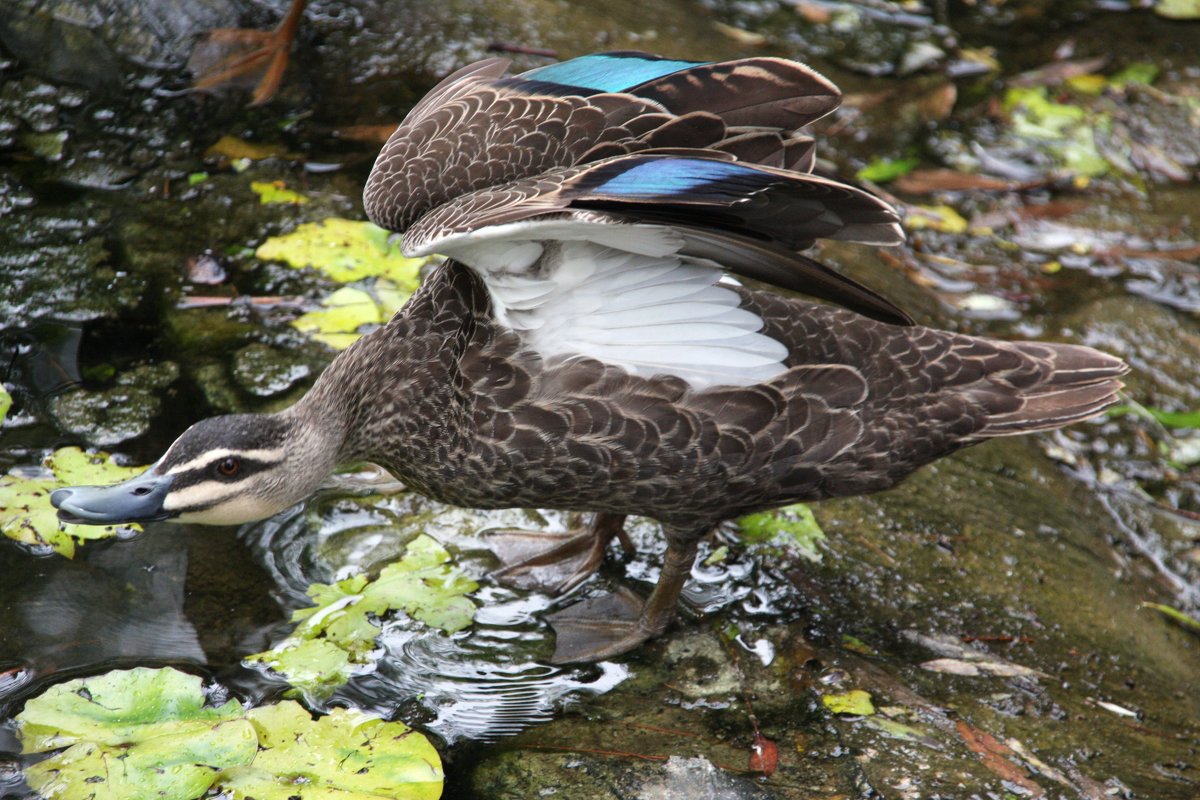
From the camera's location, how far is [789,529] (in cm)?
414

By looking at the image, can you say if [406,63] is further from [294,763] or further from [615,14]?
[294,763]

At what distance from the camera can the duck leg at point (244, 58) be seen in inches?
223

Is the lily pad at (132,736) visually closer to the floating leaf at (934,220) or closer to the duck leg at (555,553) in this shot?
the duck leg at (555,553)

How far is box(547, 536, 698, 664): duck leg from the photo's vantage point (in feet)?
11.9

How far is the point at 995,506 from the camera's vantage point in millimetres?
4547

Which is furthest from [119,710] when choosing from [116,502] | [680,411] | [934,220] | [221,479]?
[934,220]

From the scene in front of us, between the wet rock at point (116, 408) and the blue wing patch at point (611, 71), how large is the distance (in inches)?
73.8

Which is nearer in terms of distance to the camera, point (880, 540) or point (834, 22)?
point (880, 540)

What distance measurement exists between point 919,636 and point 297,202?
337cm

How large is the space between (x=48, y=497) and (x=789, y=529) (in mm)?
2592

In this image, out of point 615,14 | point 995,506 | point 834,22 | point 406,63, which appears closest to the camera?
point 995,506

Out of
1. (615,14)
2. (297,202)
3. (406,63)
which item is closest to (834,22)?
(615,14)

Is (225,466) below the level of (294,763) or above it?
above

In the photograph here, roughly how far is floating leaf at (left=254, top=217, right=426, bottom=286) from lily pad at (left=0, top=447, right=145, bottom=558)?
132 centimetres
